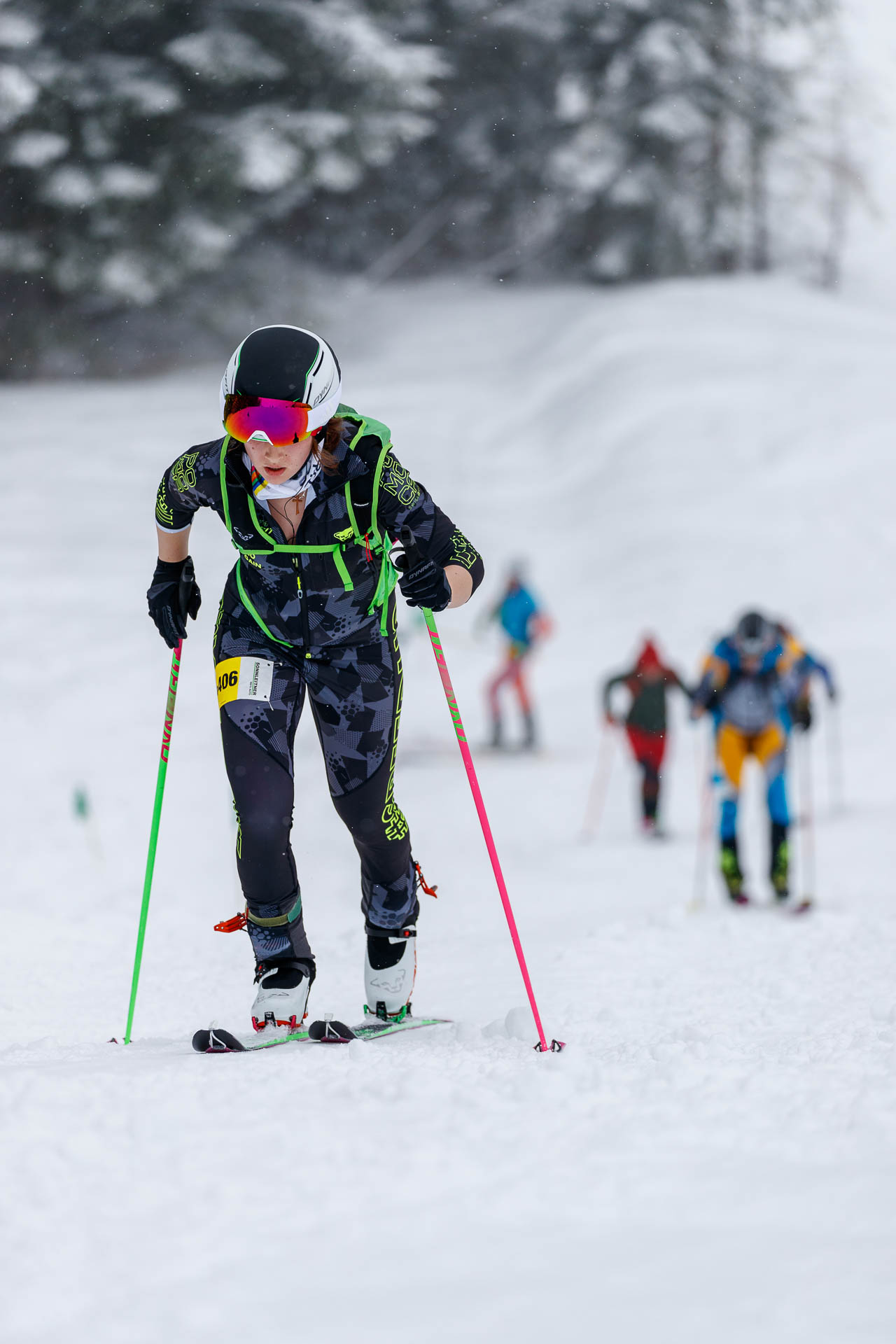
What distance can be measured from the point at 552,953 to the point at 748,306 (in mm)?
25266

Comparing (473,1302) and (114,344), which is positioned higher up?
(114,344)

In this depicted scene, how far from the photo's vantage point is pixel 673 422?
22234mm

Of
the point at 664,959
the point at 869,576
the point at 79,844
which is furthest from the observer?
the point at 869,576

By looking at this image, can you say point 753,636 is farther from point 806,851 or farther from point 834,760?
point 834,760

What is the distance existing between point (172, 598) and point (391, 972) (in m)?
1.27

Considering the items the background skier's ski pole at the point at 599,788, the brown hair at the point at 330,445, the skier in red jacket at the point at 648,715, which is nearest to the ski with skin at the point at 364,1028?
the brown hair at the point at 330,445

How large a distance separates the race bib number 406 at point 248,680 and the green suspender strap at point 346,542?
0.09 m

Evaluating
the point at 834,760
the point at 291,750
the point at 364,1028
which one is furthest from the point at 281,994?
Answer: the point at 834,760

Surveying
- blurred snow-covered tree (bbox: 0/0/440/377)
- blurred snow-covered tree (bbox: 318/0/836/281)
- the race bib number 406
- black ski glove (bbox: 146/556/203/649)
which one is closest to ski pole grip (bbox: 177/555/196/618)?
black ski glove (bbox: 146/556/203/649)

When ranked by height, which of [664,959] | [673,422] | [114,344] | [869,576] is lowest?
[664,959]

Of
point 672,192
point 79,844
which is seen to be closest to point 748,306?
point 672,192

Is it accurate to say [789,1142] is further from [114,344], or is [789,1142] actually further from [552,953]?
[114,344]

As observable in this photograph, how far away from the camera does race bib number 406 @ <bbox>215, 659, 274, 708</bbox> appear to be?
→ 343 cm

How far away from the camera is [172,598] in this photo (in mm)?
3627
